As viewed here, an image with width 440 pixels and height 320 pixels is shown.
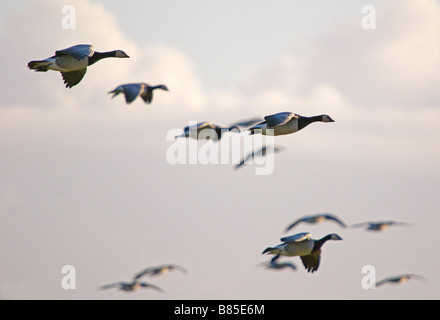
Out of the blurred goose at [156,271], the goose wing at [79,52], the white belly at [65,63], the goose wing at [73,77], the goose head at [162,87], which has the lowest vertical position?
the blurred goose at [156,271]

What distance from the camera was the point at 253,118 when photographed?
1009 inches

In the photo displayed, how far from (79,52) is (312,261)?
762 cm

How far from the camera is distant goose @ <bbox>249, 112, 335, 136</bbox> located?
66.5 feet

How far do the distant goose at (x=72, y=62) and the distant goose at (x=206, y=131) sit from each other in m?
2.60

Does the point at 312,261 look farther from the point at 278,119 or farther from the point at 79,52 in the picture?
the point at 79,52

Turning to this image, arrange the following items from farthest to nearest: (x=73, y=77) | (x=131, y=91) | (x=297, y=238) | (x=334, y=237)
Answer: (x=334, y=237), (x=297, y=238), (x=73, y=77), (x=131, y=91)

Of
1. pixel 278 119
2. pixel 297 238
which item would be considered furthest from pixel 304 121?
pixel 297 238

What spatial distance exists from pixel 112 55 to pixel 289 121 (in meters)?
4.50

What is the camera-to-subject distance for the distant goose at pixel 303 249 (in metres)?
21.0

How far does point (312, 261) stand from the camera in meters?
21.9

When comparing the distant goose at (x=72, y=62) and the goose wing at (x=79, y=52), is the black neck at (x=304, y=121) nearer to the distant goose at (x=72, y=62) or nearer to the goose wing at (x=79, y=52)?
the distant goose at (x=72, y=62)

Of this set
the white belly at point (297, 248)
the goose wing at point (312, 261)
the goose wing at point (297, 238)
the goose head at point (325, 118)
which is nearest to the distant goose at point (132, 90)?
the goose wing at point (297, 238)
